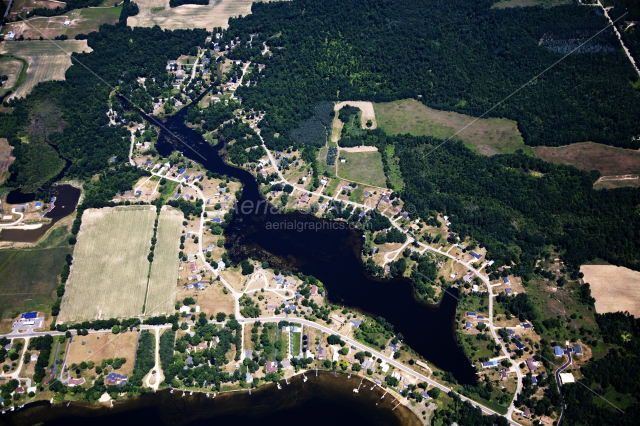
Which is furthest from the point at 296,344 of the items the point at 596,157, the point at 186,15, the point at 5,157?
the point at 186,15

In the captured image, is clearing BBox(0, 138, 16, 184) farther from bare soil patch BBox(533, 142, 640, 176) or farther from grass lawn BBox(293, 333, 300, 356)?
bare soil patch BBox(533, 142, 640, 176)

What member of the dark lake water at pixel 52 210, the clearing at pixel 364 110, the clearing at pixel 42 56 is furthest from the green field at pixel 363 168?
the clearing at pixel 42 56

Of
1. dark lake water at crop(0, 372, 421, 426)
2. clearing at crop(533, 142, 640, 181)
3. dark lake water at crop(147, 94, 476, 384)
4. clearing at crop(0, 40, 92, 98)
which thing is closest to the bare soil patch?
clearing at crop(533, 142, 640, 181)

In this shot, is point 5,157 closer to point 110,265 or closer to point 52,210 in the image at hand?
point 52,210

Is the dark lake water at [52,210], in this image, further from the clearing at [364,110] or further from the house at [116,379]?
the clearing at [364,110]

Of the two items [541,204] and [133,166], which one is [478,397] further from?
[133,166]

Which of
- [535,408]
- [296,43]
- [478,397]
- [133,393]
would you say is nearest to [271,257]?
[133,393]
